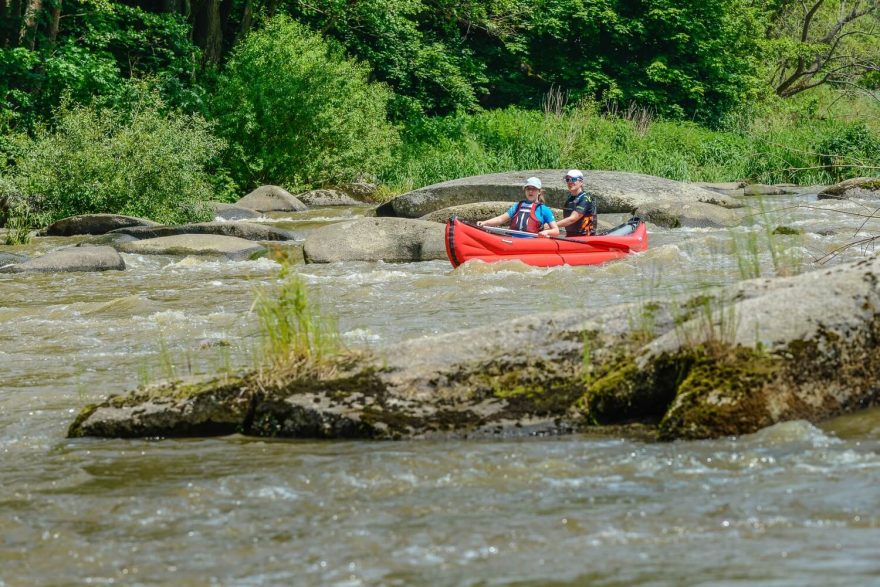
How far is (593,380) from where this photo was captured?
5.41 metres

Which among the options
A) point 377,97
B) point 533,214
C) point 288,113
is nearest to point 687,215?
point 533,214

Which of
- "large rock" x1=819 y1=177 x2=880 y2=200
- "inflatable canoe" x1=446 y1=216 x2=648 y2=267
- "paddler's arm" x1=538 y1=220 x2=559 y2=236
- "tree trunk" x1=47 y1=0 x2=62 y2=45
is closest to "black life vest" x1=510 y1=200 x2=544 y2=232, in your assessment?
"paddler's arm" x1=538 y1=220 x2=559 y2=236

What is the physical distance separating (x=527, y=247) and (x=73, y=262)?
5713 millimetres

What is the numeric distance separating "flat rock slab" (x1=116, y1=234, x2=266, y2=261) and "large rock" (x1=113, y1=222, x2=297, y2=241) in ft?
2.93

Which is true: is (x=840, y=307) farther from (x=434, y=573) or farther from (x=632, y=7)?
(x=632, y=7)

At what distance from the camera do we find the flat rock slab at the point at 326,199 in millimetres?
24736

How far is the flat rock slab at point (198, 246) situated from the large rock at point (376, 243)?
95 centimetres

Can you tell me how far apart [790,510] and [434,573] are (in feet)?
4.22

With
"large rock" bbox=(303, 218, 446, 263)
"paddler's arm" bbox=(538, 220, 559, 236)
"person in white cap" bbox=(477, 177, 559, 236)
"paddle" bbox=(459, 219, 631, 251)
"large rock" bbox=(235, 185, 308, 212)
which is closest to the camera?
"paddle" bbox=(459, 219, 631, 251)

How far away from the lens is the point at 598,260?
13.8 metres

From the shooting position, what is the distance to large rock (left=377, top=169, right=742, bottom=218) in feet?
69.5

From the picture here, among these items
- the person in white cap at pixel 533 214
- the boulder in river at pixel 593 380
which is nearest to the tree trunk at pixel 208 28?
the person in white cap at pixel 533 214

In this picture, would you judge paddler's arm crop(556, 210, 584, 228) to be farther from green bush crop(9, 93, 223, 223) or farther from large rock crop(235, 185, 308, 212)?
large rock crop(235, 185, 308, 212)

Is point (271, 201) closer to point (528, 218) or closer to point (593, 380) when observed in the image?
point (528, 218)
